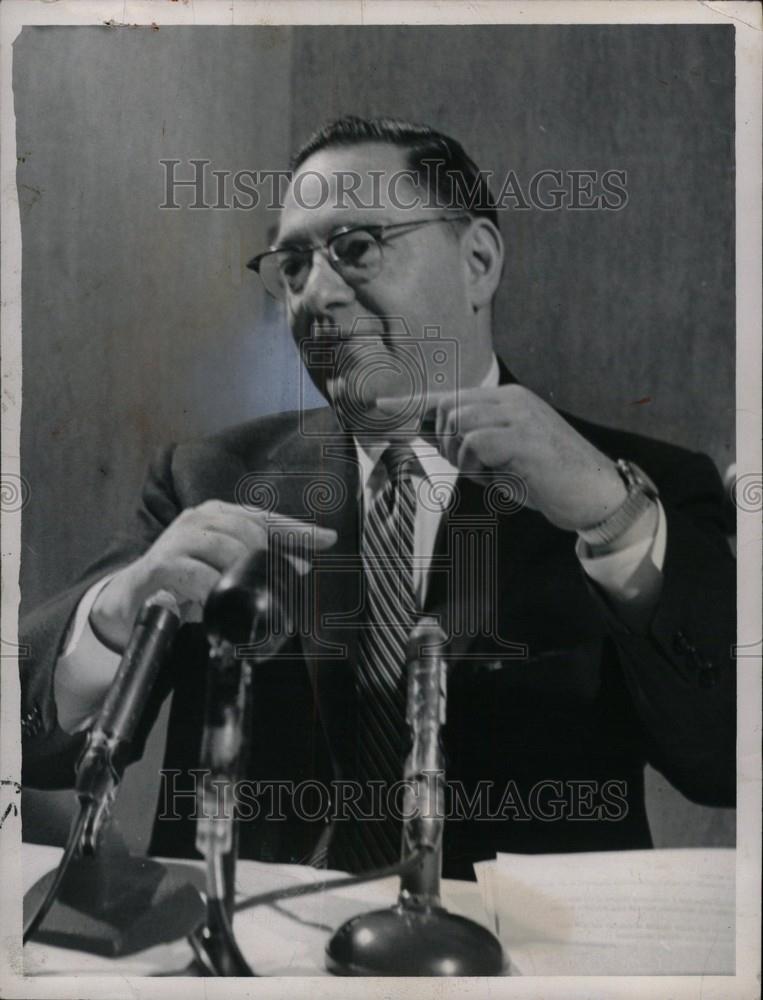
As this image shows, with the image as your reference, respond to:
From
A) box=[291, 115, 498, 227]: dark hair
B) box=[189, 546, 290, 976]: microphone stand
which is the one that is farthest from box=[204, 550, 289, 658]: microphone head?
→ box=[291, 115, 498, 227]: dark hair

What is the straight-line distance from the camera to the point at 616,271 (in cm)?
200

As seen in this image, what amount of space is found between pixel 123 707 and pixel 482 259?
1257 mm

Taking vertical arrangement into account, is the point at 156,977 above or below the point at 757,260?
below

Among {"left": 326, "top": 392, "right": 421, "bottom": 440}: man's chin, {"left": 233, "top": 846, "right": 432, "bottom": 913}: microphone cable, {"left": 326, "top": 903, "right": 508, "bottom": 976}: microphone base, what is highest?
{"left": 326, "top": 392, "right": 421, "bottom": 440}: man's chin

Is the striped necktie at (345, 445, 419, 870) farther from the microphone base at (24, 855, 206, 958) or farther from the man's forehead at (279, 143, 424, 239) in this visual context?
the man's forehead at (279, 143, 424, 239)

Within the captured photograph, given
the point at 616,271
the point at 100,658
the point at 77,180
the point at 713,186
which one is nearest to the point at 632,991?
the point at 100,658

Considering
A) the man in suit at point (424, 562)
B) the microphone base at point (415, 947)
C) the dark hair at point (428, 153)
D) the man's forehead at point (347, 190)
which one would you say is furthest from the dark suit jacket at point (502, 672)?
the dark hair at point (428, 153)

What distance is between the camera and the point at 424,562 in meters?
1.98

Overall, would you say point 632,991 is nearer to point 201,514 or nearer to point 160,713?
point 160,713

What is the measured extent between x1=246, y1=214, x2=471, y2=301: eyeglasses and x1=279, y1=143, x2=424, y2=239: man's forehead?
0.02 meters

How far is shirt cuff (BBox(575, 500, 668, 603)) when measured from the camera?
6.42 feet

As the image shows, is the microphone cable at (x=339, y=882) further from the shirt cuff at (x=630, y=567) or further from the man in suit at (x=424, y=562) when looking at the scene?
the shirt cuff at (x=630, y=567)

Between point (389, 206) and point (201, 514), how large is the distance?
2.59 feet

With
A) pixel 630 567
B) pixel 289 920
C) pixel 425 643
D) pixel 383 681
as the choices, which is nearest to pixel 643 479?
pixel 630 567
